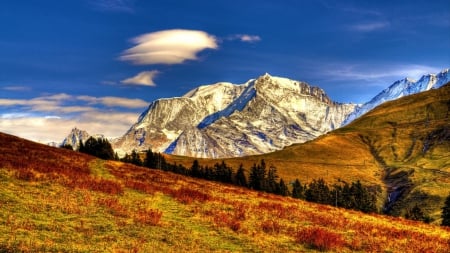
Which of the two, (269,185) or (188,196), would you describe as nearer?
(188,196)

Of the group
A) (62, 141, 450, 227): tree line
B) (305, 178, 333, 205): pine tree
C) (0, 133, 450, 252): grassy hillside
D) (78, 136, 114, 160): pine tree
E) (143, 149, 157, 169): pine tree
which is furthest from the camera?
(143, 149, 157, 169): pine tree

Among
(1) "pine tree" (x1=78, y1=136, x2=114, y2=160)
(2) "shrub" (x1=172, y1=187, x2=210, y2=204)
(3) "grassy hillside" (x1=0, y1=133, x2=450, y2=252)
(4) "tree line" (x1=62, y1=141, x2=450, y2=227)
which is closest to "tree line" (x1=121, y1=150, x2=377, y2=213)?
(4) "tree line" (x1=62, y1=141, x2=450, y2=227)

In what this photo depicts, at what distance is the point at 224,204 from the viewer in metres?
37.1

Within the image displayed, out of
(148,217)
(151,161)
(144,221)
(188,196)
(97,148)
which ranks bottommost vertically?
(144,221)

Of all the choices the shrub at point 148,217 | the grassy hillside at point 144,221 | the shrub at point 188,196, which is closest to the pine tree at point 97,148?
the grassy hillside at point 144,221

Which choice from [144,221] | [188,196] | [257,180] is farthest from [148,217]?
[257,180]

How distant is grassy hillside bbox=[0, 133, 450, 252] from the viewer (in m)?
20.8

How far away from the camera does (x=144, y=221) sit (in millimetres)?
26125

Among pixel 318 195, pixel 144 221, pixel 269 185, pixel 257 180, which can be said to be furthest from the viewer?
pixel 257 180

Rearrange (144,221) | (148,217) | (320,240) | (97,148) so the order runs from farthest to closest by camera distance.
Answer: (97,148)
(148,217)
(144,221)
(320,240)

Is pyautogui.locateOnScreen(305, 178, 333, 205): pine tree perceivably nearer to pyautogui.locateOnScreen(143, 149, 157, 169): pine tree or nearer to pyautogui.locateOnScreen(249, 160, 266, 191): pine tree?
pyautogui.locateOnScreen(249, 160, 266, 191): pine tree

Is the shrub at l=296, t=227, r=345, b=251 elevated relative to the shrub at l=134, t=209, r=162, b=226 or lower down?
lower down

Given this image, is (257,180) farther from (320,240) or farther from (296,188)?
(320,240)

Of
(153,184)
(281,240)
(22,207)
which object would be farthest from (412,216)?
(22,207)
